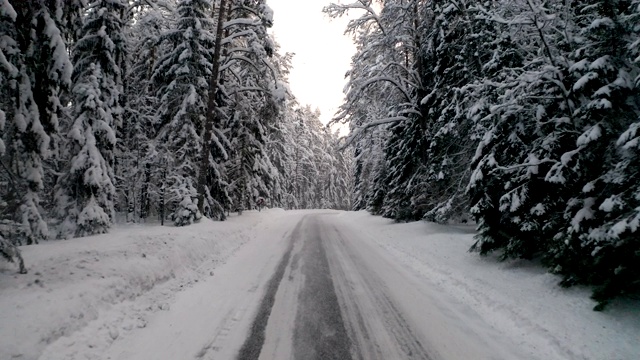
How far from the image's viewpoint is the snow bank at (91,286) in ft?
13.0

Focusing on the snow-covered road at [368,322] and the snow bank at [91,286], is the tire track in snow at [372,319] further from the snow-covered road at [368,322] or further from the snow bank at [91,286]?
the snow bank at [91,286]

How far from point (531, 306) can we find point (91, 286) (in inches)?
272

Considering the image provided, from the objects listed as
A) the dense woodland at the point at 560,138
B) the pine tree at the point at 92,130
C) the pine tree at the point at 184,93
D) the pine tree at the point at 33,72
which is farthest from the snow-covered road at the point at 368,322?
the pine tree at the point at 184,93

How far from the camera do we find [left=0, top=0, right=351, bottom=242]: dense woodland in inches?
253

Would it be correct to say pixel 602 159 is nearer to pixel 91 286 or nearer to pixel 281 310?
pixel 281 310

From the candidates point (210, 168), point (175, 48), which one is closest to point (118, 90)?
point (175, 48)

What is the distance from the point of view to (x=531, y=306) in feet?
18.7

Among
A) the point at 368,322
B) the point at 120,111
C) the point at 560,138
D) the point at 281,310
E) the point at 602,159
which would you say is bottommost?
the point at 368,322

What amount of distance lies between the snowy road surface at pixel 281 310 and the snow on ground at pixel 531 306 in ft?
0.07

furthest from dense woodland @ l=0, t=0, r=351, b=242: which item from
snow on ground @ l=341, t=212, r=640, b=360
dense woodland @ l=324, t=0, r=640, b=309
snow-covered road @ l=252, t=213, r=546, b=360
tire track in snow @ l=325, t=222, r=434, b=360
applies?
dense woodland @ l=324, t=0, r=640, b=309

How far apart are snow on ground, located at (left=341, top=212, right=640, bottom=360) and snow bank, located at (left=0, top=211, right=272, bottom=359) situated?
459cm

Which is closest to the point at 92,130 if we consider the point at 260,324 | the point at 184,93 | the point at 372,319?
the point at 184,93

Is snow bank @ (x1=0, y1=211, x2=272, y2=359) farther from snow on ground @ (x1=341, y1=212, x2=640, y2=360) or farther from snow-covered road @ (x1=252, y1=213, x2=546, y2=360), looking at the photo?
snow on ground @ (x1=341, y1=212, x2=640, y2=360)

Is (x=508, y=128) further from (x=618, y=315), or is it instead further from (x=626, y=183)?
(x=618, y=315)
